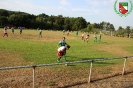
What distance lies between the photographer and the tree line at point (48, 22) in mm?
81825

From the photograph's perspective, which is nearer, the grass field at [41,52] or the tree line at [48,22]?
the grass field at [41,52]

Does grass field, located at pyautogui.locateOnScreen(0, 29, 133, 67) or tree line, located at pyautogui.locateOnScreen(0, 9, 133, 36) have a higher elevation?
tree line, located at pyautogui.locateOnScreen(0, 9, 133, 36)

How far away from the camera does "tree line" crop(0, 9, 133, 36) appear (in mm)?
81825

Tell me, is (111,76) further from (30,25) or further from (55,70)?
(30,25)

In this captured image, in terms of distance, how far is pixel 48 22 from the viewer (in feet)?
319

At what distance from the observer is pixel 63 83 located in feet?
27.0

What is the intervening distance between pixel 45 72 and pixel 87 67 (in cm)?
320

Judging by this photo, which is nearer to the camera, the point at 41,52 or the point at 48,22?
the point at 41,52

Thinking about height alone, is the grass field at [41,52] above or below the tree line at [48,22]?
below

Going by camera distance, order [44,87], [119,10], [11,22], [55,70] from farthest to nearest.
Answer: [11,22] → [119,10] → [55,70] → [44,87]

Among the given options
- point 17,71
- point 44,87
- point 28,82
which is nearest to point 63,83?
point 44,87

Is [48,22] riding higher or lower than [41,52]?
higher

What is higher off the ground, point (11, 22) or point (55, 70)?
point (11, 22)

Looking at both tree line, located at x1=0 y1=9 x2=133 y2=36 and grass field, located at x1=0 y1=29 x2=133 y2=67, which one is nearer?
grass field, located at x1=0 y1=29 x2=133 y2=67
